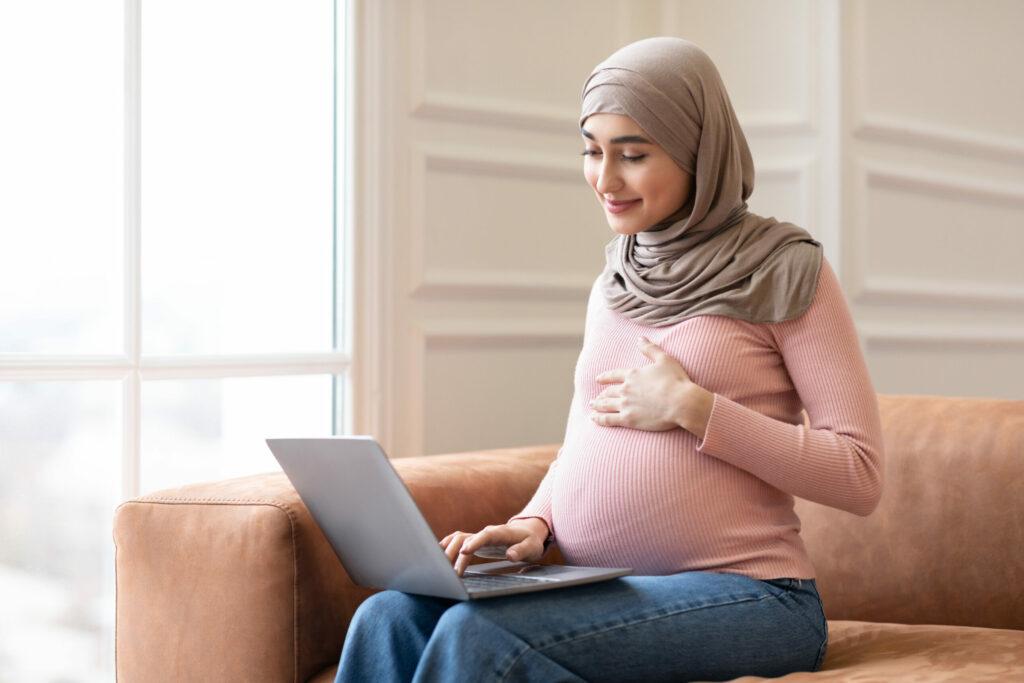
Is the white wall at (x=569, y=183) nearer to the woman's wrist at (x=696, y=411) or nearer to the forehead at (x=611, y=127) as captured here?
the forehead at (x=611, y=127)

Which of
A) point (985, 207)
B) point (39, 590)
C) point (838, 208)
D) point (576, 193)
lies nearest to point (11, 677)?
point (39, 590)

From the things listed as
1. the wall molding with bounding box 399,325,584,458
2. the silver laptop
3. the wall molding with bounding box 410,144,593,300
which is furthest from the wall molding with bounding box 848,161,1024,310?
the silver laptop

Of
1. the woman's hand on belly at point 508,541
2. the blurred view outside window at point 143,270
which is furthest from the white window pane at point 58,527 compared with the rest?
the woman's hand on belly at point 508,541

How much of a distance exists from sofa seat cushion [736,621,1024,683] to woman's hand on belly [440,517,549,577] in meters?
0.31

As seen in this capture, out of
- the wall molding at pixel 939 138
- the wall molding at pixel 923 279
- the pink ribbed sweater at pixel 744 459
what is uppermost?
the wall molding at pixel 939 138

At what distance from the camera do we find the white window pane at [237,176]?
2.10 metres

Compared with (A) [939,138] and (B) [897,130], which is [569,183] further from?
(A) [939,138]

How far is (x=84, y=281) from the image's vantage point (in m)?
1.99

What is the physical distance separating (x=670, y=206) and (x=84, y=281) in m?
1.15

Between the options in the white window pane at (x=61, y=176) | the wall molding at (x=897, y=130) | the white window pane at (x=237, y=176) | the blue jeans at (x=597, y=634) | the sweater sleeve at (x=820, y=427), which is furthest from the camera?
the wall molding at (x=897, y=130)

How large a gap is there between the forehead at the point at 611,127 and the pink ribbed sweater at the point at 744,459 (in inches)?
9.9

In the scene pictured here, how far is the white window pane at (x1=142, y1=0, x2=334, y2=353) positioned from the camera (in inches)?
82.5

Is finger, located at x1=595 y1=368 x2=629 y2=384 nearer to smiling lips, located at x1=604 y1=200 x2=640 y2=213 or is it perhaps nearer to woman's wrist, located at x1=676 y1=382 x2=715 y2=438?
woman's wrist, located at x1=676 y1=382 x2=715 y2=438

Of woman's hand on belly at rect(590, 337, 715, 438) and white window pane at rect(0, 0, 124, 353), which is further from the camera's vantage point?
white window pane at rect(0, 0, 124, 353)
